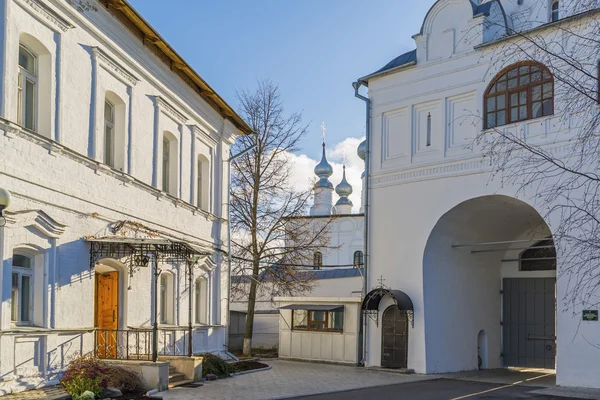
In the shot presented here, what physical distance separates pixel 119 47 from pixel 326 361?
1205 centimetres

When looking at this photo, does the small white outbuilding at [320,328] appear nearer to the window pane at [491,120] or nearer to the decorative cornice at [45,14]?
the window pane at [491,120]

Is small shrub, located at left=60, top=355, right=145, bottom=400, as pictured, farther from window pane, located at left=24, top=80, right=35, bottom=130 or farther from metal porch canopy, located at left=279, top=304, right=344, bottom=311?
metal porch canopy, located at left=279, top=304, right=344, bottom=311

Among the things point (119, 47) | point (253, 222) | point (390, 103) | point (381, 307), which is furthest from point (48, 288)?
point (253, 222)

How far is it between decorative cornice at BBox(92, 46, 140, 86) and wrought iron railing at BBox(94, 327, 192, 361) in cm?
496

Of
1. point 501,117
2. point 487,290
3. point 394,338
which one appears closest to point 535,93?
point 501,117

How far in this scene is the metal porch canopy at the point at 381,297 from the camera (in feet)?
61.9

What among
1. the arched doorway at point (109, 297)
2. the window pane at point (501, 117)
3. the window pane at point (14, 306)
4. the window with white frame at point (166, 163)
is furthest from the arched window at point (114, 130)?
the window pane at point (501, 117)

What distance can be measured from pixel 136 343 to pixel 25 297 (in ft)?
9.87

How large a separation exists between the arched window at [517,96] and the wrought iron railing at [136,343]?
9434 millimetres

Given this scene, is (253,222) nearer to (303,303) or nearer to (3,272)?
(303,303)

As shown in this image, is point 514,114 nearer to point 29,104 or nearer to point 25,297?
point 29,104

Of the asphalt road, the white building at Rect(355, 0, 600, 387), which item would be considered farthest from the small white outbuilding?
the asphalt road

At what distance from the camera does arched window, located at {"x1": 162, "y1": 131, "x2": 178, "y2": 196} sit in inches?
659

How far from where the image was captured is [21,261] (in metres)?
10.7
